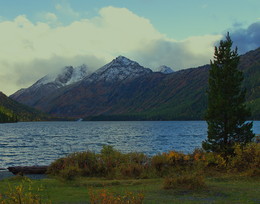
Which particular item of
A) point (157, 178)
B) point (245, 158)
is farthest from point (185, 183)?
point (245, 158)

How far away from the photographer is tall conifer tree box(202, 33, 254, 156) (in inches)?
1151

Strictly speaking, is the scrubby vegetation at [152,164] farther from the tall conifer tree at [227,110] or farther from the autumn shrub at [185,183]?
the autumn shrub at [185,183]

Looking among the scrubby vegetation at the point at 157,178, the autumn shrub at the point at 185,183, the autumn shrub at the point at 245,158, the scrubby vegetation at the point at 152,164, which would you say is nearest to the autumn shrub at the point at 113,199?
the scrubby vegetation at the point at 157,178

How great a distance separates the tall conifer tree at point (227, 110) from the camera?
2923cm

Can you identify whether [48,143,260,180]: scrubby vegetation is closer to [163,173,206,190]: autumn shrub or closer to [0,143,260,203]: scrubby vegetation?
[0,143,260,203]: scrubby vegetation

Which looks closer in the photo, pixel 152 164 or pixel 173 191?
pixel 173 191

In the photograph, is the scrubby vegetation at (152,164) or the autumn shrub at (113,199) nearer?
the autumn shrub at (113,199)

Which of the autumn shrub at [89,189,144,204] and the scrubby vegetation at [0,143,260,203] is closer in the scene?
the autumn shrub at [89,189,144,204]

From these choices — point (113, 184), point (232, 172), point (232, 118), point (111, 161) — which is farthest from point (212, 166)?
point (113, 184)

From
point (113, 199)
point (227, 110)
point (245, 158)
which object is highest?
point (227, 110)

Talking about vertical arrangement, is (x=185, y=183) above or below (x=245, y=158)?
below

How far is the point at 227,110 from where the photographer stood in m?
29.2

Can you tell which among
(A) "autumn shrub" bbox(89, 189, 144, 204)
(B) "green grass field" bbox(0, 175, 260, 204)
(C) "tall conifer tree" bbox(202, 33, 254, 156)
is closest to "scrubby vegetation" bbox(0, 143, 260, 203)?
(B) "green grass field" bbox(0, 175, 260, 204)

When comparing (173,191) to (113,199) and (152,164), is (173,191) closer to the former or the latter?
(113,199)
